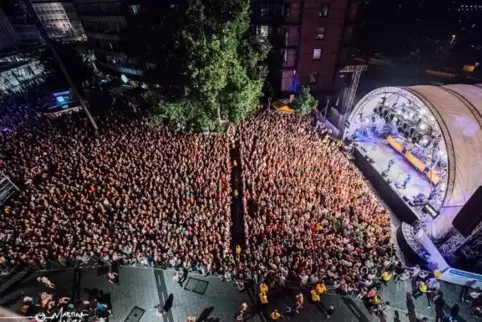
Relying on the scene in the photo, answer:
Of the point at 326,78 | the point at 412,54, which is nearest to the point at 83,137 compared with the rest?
the point at 326,78

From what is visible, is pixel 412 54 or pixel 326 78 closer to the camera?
pixel 326 78

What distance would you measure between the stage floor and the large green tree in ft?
38.1

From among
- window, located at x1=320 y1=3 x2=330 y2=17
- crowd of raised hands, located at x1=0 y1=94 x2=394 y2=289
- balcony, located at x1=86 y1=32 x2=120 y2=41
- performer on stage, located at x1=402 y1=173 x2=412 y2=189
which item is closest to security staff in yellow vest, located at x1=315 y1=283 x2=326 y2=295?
crowd of raised hands, located at x1=0 y1=94 x2=394 y2=289

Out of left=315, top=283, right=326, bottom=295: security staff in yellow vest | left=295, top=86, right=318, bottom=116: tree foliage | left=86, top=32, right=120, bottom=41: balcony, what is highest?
left=86, top=32, right=120, bottom=41: balcony

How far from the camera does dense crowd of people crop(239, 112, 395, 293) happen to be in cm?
1264

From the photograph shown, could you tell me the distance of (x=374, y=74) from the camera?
35.7 meters

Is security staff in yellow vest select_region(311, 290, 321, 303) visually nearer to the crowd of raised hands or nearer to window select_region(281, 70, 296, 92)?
the crowd of raised hands

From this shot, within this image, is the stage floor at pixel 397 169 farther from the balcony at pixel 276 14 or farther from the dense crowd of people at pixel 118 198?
the balcony at pixel 276 14

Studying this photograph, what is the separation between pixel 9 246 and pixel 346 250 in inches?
725

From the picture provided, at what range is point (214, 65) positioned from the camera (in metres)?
17.5

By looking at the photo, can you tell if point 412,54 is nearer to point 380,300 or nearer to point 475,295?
point 475,295

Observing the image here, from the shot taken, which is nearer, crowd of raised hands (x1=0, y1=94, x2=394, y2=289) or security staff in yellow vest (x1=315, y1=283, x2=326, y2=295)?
security staff in yellow vest (x1=315, y1=283, x2=326, y2=295)

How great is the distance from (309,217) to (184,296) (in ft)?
26.2

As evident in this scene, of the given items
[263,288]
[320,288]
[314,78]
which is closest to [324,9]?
[314,78]
